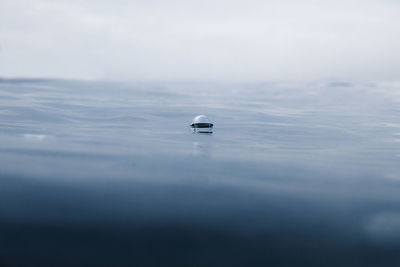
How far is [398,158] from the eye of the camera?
2294cm

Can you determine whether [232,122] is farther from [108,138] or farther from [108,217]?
[108,217]

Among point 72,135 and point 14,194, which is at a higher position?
point 72,135

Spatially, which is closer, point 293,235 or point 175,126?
point 293,235

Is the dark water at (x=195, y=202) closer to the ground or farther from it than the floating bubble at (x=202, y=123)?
closer to the ground

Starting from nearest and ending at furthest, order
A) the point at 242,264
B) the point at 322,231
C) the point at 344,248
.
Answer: the point at 242,264, the point at 344,248, the point at 322,231

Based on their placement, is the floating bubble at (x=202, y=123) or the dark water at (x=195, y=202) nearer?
the dark water at (x=195, y=202)

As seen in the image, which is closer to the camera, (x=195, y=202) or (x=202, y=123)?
(x=195, y=202)

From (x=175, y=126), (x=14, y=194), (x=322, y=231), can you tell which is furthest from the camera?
(x=175, y=126)

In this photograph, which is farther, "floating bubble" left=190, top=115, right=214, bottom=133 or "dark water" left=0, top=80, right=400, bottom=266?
"floating bubble" left=190, top=115, right=214, bottom=133

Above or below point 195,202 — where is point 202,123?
above

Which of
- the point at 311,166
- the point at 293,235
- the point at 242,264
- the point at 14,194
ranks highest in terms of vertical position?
the point at 311,166

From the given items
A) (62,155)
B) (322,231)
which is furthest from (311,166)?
(62,155)

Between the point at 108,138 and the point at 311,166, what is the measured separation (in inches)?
499

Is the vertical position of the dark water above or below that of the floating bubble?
below
